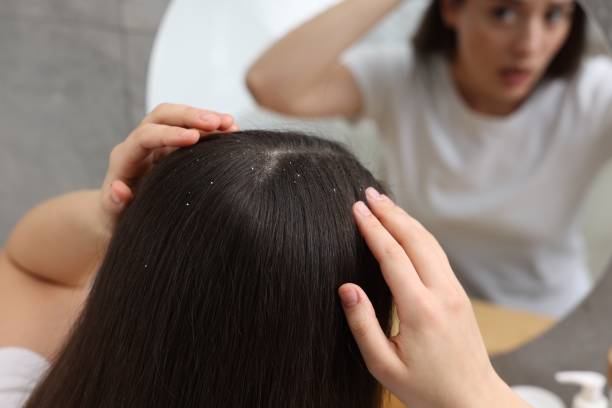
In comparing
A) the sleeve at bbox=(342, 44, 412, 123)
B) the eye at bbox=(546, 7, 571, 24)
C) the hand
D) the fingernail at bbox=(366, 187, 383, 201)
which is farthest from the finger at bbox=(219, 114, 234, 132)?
the eye at bbox=(546, 7, 571, 24)

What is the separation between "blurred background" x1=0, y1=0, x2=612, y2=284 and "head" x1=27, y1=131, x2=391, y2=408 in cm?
21

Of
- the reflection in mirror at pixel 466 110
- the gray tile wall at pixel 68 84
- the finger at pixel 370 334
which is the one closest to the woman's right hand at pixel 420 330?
the finger at pixel 370 334

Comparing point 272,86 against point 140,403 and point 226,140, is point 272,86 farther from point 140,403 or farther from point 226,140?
point 140,403

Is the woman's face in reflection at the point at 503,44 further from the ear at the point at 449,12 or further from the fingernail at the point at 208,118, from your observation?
the fingernail at the point at 208,118

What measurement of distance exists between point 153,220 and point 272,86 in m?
0.28

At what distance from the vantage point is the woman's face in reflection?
599mm

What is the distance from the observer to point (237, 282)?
408 millimetres

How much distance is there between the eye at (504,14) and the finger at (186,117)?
0.97 ft

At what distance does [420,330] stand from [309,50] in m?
0.35

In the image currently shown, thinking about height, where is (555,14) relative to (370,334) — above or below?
above

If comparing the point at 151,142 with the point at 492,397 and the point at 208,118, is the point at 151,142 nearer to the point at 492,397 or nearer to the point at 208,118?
the point at 208,118

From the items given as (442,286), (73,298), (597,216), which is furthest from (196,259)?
(597,216)

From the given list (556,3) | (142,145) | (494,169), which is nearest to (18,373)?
(142,145)

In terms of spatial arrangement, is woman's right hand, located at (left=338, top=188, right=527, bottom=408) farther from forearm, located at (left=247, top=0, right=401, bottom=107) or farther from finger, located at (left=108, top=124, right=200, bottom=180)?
forearm, located at (left=247, top=0, right=401, bottom=107)
